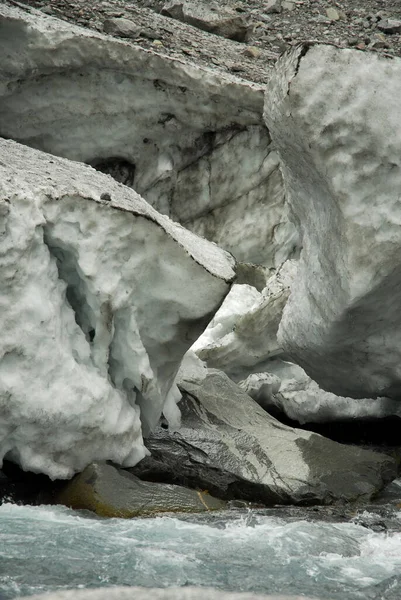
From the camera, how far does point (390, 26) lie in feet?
40.1

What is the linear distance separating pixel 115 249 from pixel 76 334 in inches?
20.1

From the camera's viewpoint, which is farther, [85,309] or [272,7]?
[272,7]

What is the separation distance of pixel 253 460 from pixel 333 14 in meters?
9.87

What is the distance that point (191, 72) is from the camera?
8945 millimetres

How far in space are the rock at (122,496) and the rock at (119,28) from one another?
20.4 ft

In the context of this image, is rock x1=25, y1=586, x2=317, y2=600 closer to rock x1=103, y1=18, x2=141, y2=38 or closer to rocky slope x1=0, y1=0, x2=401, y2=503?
rocky slope x1=0, y1=0, x2=401, y2=503

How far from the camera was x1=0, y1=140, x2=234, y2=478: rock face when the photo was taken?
4.12 metres

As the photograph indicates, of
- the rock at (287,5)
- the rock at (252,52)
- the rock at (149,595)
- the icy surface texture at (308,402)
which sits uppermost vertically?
the rock at (287,5)

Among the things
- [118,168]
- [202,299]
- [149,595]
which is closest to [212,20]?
[118,168]

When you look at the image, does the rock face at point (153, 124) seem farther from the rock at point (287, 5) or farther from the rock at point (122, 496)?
the rock at point (122, 496)

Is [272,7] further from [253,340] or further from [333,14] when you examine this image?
[253,340]

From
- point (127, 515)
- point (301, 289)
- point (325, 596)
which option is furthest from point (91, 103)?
point (325, 596)

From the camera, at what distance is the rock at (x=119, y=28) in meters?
9.35

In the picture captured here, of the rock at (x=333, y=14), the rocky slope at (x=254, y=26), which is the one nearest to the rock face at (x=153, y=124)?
the rocky slope at (x=254, y=26)
